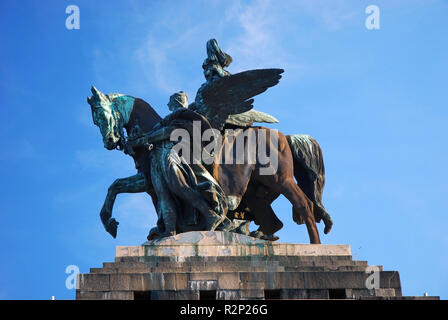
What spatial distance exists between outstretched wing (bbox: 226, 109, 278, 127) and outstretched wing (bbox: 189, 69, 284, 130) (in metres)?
0.36

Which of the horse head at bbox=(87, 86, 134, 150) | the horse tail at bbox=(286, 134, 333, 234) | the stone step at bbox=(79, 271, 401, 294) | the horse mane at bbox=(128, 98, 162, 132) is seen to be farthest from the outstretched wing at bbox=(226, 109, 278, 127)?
the stone step at bbox=(79, 271, 401, 294)

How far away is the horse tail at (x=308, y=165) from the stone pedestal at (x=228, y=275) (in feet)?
12.5

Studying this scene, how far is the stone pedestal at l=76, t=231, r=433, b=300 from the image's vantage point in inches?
814

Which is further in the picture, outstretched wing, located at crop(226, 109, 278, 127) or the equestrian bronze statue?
outstretched wing, located at crop(226, 109, 278, 127)

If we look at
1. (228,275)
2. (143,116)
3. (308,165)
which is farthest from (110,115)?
(228,275)

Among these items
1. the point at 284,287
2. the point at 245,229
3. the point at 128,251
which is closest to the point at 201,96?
the point at 245,229

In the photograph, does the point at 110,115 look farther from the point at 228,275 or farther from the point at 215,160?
the point at 228,275

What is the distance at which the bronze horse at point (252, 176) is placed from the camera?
25000 mm

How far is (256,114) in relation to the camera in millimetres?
26953

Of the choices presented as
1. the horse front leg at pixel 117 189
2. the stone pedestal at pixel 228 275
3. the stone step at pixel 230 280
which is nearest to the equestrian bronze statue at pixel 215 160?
the horse front leg at pixel 117 189

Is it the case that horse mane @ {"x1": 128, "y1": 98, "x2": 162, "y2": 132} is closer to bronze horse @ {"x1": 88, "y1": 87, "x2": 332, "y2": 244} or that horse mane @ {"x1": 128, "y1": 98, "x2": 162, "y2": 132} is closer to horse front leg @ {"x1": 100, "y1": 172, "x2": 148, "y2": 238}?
bronze horse @ {"x1": 88, "y1": 87, "x2": 332, "y2": 244}

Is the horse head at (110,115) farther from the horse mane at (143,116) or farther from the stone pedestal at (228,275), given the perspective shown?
the stone pedestal at (228,275)
